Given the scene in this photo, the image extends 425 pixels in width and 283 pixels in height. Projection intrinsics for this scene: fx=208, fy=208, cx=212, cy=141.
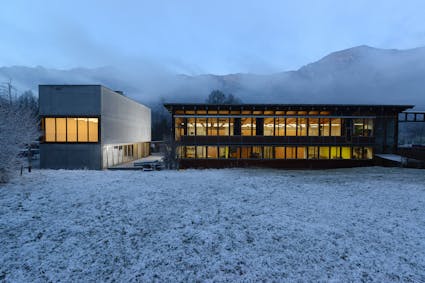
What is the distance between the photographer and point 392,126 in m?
26.9

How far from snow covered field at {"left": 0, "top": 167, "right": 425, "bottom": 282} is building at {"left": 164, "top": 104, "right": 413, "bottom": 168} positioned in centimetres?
1481

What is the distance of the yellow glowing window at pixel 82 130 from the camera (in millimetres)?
22984

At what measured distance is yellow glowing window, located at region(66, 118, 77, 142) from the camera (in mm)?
22875

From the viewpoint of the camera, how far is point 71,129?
2288 centimetres

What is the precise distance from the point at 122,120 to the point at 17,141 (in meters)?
17.7

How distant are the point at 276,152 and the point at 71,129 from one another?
2376 cm

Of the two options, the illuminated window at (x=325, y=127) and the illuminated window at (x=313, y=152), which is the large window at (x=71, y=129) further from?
the illuminated window at (x=325, y=127)

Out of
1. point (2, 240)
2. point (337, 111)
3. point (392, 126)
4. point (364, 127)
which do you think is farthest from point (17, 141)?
point (392, 126)

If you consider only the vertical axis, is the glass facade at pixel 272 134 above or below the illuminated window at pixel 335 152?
above

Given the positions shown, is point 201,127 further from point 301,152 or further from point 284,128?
point 301,152

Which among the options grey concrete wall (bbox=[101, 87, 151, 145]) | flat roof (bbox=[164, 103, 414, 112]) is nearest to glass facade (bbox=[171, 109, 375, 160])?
flat roof (bbox=[164, 103, 414, 112])

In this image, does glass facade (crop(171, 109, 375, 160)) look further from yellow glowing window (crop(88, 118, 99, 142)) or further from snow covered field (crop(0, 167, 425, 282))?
snow covered field (crop(0, 167, 425, 282))

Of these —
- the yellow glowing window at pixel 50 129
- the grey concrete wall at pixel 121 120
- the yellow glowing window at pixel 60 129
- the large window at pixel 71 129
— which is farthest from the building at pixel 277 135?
the yellow glowing window at pixel 50 129

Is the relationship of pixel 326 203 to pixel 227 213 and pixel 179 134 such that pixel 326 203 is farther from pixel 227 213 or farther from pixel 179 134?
pixel 179 134
